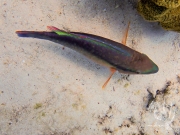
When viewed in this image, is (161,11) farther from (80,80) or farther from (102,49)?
(80,80)

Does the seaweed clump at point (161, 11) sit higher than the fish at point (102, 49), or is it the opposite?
the seaweed clump at point (161, 11)

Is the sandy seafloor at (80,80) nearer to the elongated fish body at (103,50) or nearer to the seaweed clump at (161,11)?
the elongated fish body at (103,50)

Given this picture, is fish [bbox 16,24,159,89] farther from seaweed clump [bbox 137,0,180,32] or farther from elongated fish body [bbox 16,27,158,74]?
seaweed clump [bbox 137,0,180,32]

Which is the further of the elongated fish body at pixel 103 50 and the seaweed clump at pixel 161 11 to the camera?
the elongated fish body at pixel 103 50

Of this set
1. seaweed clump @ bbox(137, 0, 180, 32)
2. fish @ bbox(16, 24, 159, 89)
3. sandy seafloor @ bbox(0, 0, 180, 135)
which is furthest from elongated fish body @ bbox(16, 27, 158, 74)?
seaweed clump @ bbox(137, 0, 180, 32)

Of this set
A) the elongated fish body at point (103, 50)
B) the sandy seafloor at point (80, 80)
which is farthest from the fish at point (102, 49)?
the sandy seafloor at point (80, 80)
